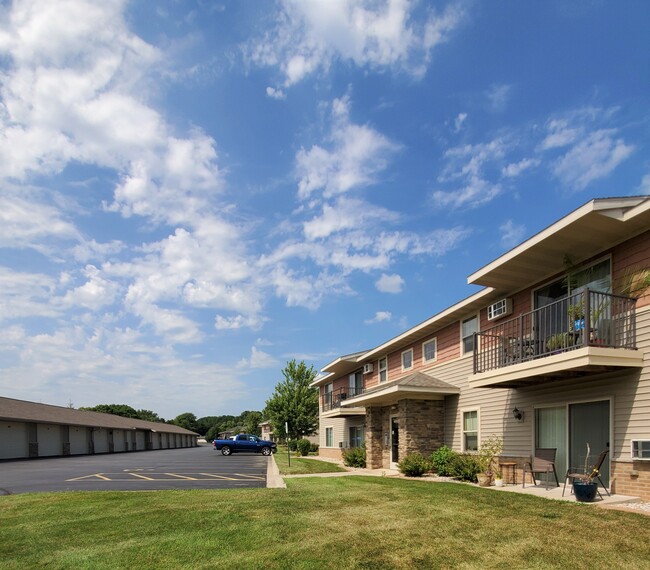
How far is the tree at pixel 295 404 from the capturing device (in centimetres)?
4619

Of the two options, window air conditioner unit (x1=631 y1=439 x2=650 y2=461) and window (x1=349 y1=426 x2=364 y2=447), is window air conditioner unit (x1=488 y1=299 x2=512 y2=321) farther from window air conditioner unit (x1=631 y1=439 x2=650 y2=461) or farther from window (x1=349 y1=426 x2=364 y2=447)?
window (x1=349 y1=426 x2=364 y2=447)

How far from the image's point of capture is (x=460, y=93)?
617 inches

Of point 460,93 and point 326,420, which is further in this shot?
point 326,420

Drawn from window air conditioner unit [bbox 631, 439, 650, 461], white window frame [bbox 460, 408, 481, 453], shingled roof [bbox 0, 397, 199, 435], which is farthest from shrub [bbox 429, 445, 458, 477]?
shingled roof [bbox 0, 397, 199, 435]

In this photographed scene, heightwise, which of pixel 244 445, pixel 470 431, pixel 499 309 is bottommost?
pixel 244 445

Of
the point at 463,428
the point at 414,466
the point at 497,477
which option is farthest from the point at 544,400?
the point at 414,466

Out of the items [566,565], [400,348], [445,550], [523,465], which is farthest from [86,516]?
[400,348]

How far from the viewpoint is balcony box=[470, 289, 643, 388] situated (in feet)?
33.8

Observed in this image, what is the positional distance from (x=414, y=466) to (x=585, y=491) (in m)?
7.30

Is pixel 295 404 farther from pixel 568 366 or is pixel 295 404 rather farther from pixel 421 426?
pixel 568 366

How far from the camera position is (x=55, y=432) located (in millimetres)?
41062

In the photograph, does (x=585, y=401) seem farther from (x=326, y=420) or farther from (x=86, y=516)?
(x=326, y=420)

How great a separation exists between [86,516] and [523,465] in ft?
33.5

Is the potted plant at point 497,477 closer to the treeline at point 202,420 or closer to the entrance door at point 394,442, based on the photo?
the entrance door at point 394,442
